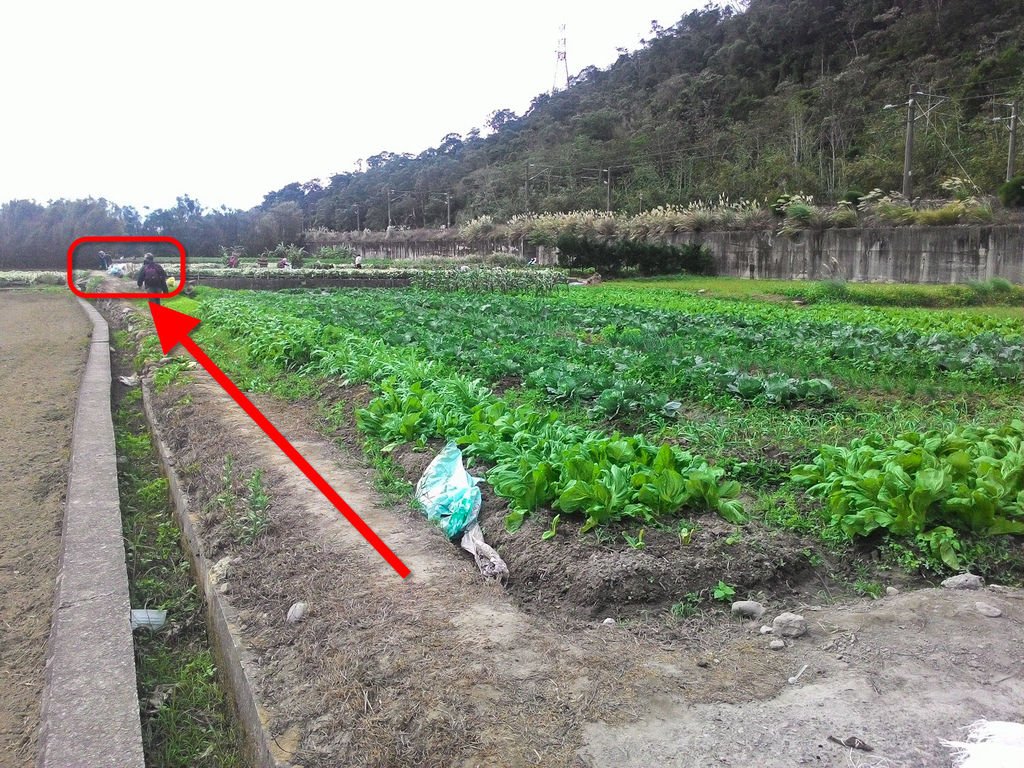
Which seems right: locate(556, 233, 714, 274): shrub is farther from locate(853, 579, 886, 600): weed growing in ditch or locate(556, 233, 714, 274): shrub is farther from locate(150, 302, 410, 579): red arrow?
locate(853, 579, 886, 600): weed growing in ditch

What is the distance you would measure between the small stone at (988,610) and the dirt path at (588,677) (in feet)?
0.09

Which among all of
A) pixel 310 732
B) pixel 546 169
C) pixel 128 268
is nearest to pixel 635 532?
pixel 310 732

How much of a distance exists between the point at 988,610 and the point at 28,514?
625 cm

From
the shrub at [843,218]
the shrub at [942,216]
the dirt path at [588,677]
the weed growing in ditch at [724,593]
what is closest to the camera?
the dirt path at [588,677]

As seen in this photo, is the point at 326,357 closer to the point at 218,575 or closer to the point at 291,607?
the point at 218,575

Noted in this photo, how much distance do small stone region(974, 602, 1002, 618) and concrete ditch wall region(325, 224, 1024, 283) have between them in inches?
Result: 766

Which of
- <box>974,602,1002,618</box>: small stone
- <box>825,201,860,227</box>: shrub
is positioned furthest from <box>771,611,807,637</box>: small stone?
<box>825,201,860,227</box>: shrub

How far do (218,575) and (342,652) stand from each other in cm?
147

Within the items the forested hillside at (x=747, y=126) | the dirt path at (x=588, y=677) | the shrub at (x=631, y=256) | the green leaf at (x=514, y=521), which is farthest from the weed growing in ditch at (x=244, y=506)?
the shrub at (x=631, y=256)

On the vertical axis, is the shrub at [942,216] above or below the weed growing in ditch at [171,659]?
above

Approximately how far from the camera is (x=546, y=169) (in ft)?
206

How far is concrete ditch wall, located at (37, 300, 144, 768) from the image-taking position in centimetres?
308

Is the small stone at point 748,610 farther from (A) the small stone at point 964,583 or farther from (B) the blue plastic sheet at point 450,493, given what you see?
(B) the blue plastic sheet at point 450,493

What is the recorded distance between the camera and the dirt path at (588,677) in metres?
2.59
